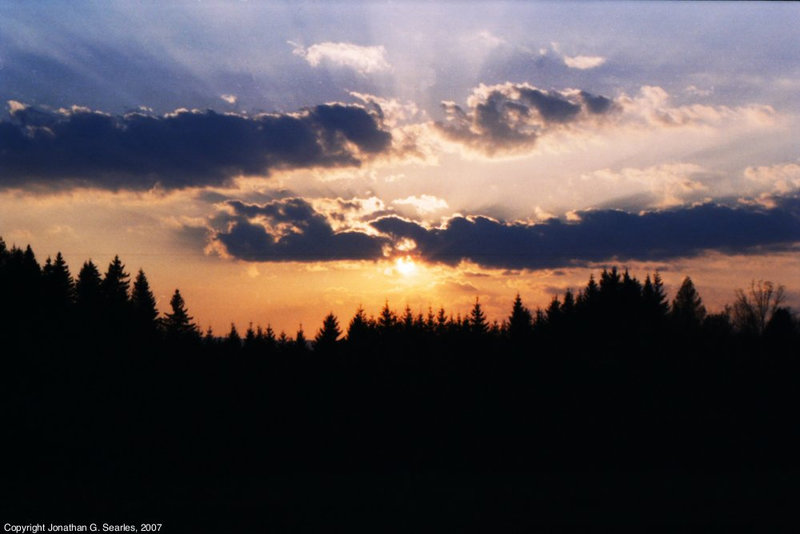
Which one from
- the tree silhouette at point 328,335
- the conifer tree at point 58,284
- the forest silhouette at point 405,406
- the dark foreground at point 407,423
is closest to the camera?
the dark foreground at point 407,423

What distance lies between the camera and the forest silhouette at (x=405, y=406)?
Result: 54281 mm

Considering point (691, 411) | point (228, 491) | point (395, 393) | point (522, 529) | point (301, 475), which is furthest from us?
point (395, 393)

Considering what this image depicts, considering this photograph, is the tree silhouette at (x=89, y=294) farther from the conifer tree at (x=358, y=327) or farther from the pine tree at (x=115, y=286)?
the conifer tree at (x=358, y=327)

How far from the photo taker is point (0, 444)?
54.5 metres

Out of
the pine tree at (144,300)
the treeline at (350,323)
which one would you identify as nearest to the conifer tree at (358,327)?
the treeline at (350,323)

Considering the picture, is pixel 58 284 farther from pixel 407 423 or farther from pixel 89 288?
pixel 407 423

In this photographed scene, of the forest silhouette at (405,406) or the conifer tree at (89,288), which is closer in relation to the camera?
the forest silhouette at (405,406)

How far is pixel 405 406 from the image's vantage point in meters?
69.2

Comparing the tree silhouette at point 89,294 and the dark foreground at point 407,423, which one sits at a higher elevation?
the tree silhouette at point 89,294

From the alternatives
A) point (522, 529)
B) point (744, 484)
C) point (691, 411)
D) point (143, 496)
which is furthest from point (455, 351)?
point (522, 529)

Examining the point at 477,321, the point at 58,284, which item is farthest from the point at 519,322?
the point at 58,284

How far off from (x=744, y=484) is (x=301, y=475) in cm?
3050

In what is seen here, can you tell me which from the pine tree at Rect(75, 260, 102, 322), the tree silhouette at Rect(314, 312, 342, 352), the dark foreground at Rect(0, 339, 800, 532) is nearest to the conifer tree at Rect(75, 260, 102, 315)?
the pine tree at Rect(75, 260, 102, 322)

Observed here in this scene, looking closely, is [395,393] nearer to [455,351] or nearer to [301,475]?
[455,351]
